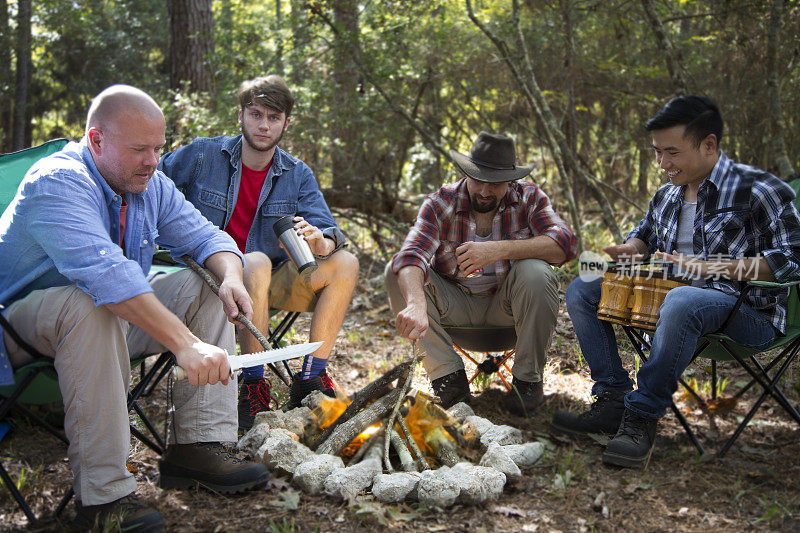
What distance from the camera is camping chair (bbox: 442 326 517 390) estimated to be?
3.34m

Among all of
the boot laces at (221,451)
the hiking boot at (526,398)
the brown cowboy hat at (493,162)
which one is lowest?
the hiking boot at (526,398)

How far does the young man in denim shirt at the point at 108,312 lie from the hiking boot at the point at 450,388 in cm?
116

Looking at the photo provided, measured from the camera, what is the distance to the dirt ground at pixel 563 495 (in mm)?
2172

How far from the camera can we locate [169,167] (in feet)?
11.0

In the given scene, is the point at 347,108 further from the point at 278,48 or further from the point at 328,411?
the point at 328,411

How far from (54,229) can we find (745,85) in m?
6.17

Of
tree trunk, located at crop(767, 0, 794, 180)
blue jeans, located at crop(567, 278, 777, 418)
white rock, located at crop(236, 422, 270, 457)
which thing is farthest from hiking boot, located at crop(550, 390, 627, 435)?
tree trunk, located at crop(767, 0, 794, 180)

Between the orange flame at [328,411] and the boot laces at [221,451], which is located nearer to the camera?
the boot laces at [221,451]

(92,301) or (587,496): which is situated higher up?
(92,301)

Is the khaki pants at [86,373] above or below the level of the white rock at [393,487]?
above

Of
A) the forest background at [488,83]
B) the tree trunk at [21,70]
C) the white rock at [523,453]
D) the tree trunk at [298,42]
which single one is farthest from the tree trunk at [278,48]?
the white rock at [523,453]

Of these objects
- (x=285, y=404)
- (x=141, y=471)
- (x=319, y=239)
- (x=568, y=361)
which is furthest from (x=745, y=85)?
(x=141, y=471)

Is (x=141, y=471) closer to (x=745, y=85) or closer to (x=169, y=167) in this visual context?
(x=169, y=167)

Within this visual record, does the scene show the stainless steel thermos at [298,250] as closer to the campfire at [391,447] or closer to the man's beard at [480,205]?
the campfire at [391,447]
